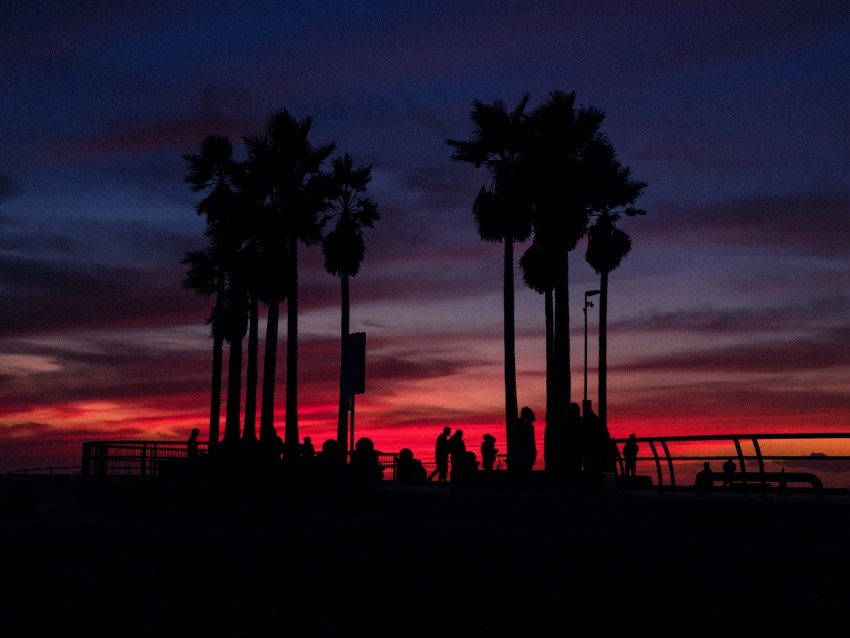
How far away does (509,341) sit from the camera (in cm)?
3856

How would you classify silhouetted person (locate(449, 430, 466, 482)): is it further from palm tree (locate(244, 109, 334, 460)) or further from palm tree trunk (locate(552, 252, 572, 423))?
palm tree (locate(244, 109, 334, 460))

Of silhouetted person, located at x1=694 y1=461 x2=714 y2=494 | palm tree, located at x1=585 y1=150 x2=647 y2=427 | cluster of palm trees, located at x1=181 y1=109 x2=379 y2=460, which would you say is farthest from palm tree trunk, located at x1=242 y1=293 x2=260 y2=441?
silhouetted person, located at x1=694 y1=461 x2=714 y2=494

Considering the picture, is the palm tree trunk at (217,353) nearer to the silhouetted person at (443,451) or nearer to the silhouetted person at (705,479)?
the silhouetted person at (443,451)

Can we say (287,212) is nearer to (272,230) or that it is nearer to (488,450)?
(272,230)

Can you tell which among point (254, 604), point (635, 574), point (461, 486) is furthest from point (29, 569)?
point (461, 486)

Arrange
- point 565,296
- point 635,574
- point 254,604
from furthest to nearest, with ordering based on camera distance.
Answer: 1. point 565,296
2. point 635,574
3. point 254,604

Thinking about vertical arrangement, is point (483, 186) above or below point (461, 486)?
above

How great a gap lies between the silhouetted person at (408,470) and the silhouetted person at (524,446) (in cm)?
924

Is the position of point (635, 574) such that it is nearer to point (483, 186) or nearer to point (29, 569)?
point (29, 569)

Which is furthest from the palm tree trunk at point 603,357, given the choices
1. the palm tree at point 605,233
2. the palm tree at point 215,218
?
the palm tree at point 215,218

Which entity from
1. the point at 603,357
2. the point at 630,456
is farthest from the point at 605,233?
the point at 630,456

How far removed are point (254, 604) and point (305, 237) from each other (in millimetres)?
34049

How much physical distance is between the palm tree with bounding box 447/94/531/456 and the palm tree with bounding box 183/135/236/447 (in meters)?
11.1

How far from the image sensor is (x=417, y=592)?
457 inches
